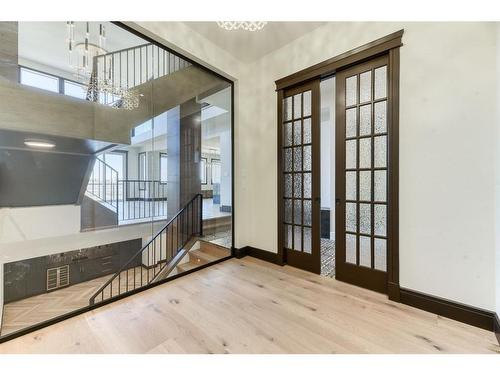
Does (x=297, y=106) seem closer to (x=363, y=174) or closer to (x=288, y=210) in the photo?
(x=363, y=174)

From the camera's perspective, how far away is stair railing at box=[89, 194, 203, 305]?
2.23 meters

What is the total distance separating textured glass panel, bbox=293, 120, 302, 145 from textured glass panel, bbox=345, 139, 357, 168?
0.65 m

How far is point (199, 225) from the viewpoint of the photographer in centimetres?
324

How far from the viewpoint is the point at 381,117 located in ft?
7.45

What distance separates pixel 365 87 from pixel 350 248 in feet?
5.94

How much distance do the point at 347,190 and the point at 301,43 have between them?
2.00 m

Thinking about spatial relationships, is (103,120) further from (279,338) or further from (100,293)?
(279,338)

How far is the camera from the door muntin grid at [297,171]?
2896 mm

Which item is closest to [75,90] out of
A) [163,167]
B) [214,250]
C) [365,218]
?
[163,167]

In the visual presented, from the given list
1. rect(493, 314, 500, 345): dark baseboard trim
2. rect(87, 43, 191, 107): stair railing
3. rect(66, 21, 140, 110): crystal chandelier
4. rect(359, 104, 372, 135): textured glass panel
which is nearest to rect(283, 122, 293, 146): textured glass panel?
rect(359, 104, 372, 135): textured glass panel

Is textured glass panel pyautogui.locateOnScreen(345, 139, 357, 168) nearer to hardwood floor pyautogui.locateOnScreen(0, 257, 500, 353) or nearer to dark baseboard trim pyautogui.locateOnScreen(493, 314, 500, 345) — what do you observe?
hardwood floor pyautogui.locateOnScreen(0, 257, 500, 353)

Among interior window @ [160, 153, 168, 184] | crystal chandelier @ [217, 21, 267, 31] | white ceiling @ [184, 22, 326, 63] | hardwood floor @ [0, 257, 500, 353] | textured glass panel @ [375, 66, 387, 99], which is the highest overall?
white ceiling @ [184, 22, 326, 63]
